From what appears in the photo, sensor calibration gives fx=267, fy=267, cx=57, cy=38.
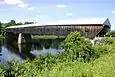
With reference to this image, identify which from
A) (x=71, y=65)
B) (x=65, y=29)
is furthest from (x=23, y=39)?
(x=71, y=65)

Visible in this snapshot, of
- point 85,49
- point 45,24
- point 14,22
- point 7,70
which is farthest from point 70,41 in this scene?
point 14,22

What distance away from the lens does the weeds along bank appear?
836 cm

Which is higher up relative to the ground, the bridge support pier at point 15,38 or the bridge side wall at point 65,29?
the bridge side wall at point 65,29

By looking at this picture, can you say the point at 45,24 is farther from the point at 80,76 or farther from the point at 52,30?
the point at 80,76

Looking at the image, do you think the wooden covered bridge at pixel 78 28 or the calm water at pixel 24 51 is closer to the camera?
the calm water at pixel 24 51

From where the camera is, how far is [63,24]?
49.5m

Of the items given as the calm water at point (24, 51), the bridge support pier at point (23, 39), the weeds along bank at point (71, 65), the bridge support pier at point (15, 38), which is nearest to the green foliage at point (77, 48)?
the weeds along bank at point (71, 65)

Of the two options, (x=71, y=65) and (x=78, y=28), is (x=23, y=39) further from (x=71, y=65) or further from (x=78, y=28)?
(x=71, y=65)

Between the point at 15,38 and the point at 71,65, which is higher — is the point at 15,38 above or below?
below

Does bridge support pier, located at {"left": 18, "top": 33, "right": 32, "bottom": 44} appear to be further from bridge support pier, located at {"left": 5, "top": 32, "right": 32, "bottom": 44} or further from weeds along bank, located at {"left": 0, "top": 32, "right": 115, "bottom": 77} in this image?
weeds along bank, located at {"left": 0, "top": 32, "right": 115, "bottom": 77}

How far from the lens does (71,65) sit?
10.7 meters

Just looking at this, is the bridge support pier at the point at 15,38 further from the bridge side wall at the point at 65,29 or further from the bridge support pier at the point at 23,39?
the bridge side wall at the point at 65,29

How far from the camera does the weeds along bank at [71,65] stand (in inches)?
329

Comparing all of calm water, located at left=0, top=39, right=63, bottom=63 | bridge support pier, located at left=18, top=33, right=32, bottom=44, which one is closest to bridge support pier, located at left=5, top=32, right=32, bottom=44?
bridge support pier, located at left=18, top=33, right=32, bottom=44
